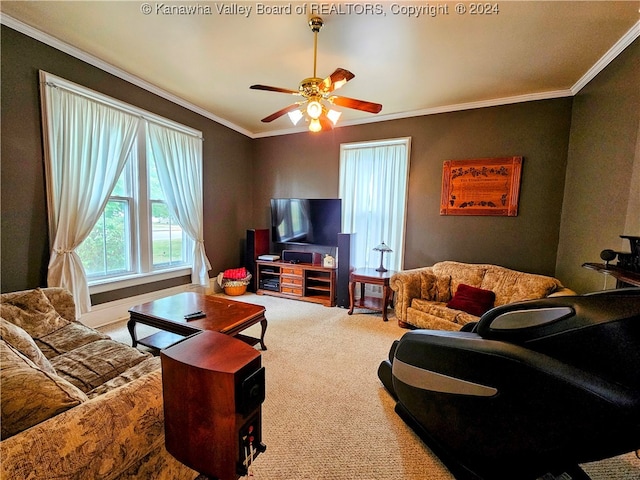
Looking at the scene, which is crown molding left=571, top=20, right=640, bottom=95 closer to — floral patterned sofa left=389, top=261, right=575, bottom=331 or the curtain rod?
floral patterned sofa left=389, top=261, right=575, bottom=331

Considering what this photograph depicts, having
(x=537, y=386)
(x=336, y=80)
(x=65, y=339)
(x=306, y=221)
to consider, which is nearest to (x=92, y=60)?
(x=336, y=80)

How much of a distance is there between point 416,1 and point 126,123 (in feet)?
10.3

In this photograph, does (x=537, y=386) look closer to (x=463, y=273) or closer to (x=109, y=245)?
(x=463, y=273)

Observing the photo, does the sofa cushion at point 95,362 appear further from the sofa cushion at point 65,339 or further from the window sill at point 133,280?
the window sill at point 133,280

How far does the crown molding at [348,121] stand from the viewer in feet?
7.39

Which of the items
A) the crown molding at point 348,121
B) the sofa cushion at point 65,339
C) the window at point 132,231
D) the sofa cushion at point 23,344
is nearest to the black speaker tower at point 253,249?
the window at point 132,231

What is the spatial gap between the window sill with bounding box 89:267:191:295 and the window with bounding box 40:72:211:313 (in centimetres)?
1

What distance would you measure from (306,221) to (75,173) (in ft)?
9.28

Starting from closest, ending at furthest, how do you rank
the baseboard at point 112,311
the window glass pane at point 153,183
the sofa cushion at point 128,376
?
1. the sofa cushion at point 128,376
2. the baseboard at point 112,311
3. the window glass pane at point 153,183

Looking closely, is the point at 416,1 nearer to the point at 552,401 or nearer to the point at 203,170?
the point at 552,401

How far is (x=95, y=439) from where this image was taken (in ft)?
2.73

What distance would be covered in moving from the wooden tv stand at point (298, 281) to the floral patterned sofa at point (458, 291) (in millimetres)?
1196

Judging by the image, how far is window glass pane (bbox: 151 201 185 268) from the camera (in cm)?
A: 362

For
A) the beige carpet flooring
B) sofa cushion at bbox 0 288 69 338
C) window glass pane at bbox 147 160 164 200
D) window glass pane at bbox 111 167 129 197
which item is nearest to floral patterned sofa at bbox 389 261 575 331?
the beige carpet flooring
